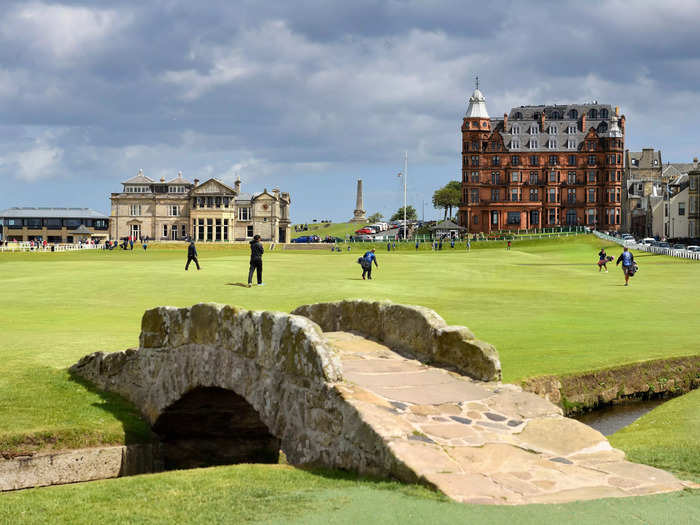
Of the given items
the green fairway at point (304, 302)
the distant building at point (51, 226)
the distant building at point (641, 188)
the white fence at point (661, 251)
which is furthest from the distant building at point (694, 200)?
the distant building at point (51, 226)

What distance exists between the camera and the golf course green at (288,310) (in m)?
8.07

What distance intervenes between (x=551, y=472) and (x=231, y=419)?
1066 centimetres

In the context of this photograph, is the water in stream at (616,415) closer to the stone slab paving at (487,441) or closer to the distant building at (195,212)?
the stone slab paving at (487,441)

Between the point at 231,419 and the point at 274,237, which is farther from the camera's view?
the point at 274,237

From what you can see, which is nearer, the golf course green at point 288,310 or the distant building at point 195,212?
the golf course green at point 288,310

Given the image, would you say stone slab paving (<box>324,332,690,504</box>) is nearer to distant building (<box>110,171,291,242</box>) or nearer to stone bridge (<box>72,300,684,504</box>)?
stone bridge (<box>72,300,684,504</box>)

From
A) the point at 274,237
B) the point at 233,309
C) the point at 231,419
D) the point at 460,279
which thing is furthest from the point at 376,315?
the point at 274,237

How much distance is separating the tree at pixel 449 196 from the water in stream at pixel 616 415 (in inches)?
6943

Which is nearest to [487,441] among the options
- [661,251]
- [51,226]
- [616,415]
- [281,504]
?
[281,504]

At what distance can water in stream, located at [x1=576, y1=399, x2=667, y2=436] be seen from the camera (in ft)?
52.3

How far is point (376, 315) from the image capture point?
51.0ft

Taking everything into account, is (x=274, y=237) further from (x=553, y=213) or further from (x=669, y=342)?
(x=669, y=342)

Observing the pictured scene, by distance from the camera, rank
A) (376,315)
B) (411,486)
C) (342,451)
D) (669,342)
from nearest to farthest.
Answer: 1. (411,486)
2. (342,451)
3. (376,315)
4. (669,342)

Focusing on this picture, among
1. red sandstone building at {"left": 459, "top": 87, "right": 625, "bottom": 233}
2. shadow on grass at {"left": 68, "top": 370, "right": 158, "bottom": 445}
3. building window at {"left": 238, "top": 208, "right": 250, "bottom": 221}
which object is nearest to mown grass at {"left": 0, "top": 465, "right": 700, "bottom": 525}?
shadow on grass at {"left": 68, "top": 370, "right": 158, "bottom": 445}
